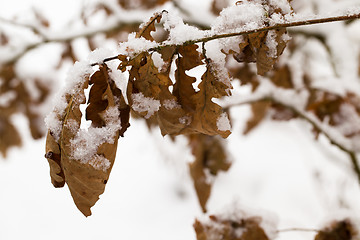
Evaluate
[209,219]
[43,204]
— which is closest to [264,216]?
[209,219]

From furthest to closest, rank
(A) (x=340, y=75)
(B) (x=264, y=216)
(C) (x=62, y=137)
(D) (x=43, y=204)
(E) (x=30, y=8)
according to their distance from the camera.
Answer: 1. (D) (x=43, y=204)
2. (E) (x=30, y=8)
3. (A) (x=340, y=75)
4. (B) (x=264, y=216)
5. (C) (x=62, y=137)

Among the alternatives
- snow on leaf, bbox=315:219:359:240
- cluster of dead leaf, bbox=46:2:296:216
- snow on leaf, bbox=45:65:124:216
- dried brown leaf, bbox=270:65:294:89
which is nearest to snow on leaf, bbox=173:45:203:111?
cluster of dead leaf, bbox=46:2:296:216

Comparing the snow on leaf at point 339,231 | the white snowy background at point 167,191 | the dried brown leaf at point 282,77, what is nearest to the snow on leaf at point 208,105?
the snow on leaf at point 339,231

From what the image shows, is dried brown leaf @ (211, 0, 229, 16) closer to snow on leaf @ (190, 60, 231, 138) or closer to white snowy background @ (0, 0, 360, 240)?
snow on leaf @ (190, 60, 231, 138)

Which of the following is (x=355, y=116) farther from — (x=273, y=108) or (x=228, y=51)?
(x=228, y=51)

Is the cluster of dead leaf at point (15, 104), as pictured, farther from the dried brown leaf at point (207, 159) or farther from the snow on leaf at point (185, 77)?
the snow on leaf at point (185, 77)

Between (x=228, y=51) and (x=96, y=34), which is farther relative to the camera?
(x=96, y=34)

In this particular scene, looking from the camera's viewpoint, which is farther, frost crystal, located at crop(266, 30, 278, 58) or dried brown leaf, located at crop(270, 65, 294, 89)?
dried brown leaf, located at crop(270, 65, 294, 89)

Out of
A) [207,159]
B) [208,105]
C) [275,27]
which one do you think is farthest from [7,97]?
[275,27]
